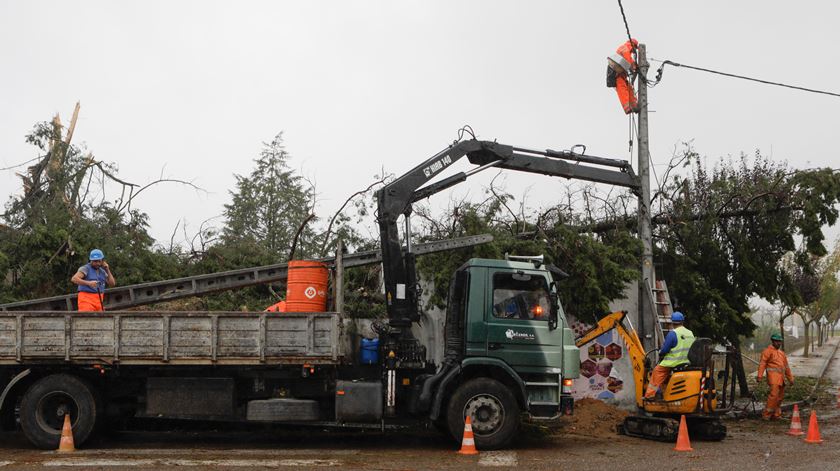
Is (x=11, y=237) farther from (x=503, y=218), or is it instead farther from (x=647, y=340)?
(x=647, y=340)

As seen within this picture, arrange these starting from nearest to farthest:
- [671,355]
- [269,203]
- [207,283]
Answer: [671,355] → [207,283] → [269,203]

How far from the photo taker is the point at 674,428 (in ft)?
33.9

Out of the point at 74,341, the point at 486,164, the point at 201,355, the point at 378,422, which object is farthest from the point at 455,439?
the point at 74,341

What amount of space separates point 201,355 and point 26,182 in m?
10.6

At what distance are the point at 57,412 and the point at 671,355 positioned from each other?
8499 mm

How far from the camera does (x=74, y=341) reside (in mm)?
9344

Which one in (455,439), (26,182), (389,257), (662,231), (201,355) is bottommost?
(455,439)

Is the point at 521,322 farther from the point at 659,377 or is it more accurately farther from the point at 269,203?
the point at 269,203

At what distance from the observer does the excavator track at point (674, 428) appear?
10.4m

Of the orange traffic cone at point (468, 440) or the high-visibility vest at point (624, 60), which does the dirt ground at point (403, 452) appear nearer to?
the orange traffic cone at point (468, 440)

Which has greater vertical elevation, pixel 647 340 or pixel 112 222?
pixel 112 222

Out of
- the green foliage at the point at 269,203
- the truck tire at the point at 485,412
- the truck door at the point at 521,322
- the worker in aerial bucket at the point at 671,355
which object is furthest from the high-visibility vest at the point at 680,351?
the green foliage at the point at 269,203

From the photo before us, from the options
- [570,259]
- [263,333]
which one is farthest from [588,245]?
[263,333]

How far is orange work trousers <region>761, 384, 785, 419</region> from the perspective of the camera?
12.8m
